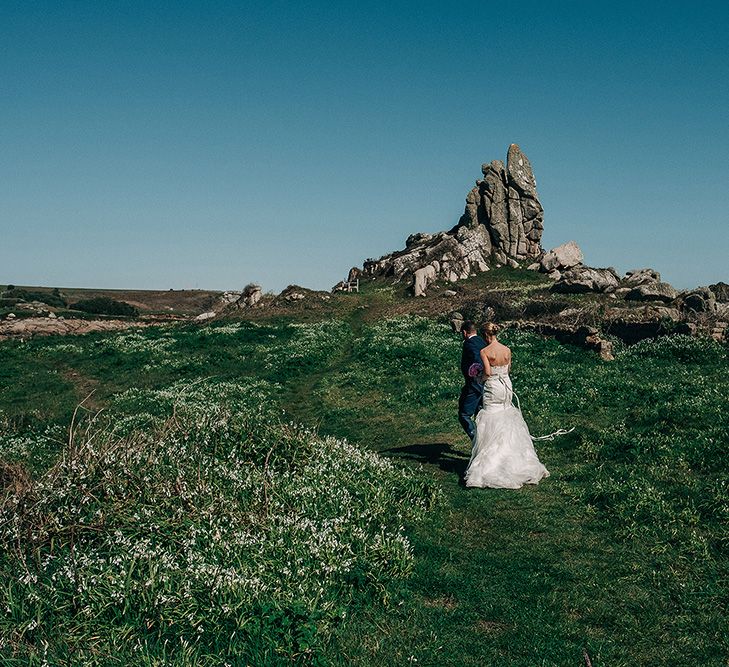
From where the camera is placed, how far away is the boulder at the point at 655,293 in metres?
41.0

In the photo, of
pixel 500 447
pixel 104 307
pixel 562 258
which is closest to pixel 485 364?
pixel 500 447

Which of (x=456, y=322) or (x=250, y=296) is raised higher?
(x=250, y=296)

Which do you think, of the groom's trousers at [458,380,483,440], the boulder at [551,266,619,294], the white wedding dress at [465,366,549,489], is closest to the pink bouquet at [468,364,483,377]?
the groom's trousers at [458,380,483,440]

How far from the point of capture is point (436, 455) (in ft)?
51.2

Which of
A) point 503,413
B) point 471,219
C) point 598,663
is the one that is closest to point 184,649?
point 598,663

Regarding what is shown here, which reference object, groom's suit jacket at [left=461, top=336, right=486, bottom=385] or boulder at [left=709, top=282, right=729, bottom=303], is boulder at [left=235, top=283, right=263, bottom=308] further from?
groom's suit jacket at [left=461, top=336, right=486, bottom=385]

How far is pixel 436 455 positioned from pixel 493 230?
70.6 metres

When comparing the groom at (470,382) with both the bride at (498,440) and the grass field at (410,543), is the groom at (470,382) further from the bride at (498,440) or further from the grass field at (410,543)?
the grass field at (410,543)

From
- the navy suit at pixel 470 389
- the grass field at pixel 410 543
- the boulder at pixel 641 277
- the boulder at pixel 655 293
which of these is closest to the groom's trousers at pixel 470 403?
the navy suit at pixel 470 389

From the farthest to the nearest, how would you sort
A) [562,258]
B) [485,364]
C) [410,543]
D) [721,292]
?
[562,258] → [721,292] → [485,364] → [410,543]

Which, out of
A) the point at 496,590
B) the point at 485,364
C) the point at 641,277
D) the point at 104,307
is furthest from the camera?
the point at 104,307

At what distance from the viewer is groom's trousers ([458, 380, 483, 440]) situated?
48.5 feet

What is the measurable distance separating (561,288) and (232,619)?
5017cm

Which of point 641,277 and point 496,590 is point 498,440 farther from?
point 641,277
